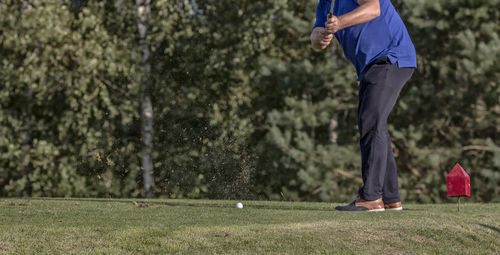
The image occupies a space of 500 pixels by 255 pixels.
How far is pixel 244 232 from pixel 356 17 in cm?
178

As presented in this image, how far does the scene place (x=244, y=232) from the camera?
12.3ft

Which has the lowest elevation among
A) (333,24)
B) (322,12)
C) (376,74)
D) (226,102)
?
(226,102)

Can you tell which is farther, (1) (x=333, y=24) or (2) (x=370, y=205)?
(2) (x=370, y=205)

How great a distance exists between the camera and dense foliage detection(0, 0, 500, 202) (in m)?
9.30

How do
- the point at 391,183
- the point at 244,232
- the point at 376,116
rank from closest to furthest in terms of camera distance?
the point at 244,232 < the point at 376,116 < the point at 391,183

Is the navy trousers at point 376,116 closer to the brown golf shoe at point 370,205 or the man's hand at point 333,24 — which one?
the brown golf shoe at point 370,205

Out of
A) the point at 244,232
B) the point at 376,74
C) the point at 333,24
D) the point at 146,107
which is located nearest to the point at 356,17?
the point at 333,24

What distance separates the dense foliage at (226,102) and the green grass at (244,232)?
14.9 ft

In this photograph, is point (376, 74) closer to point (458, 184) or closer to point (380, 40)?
point (380, 40)

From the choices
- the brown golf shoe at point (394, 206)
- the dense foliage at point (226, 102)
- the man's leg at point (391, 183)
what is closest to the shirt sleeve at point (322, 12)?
the man's leg at point (391, 183)

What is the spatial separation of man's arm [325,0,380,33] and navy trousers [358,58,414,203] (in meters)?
0.35

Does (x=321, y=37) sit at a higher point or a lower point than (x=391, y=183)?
higher

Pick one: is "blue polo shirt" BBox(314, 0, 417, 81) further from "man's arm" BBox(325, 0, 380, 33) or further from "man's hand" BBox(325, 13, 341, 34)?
"man's hand" BBox(325, 13, 341, 34)

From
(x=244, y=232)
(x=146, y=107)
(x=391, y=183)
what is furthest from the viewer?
(x=146, y=107)
